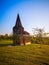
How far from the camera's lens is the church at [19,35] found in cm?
2162

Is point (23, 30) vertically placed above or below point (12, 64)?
above

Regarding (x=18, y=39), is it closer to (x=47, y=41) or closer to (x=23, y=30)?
(x=23, y=30)

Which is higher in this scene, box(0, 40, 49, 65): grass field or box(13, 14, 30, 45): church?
box(13, 14, 30, 45): church

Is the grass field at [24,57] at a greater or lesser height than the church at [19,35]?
lesser

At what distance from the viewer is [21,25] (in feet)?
78.4

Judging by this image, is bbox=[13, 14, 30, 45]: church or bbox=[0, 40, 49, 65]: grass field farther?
bbox=[13, 14, 30, 45]: church

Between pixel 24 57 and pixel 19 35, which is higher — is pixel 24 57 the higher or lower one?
the lower one

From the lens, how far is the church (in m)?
21.6

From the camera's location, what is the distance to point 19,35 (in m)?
22.2

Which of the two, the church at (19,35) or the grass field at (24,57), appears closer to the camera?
the grass field at (24,57)

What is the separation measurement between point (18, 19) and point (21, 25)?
1507mm

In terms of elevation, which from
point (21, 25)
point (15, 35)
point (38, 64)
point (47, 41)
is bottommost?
point (38, 64)

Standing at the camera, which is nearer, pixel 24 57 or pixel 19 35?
pixel 24 57

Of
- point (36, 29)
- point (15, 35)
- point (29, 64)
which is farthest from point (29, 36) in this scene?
point (29, 64)
